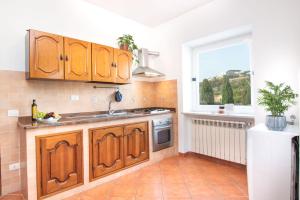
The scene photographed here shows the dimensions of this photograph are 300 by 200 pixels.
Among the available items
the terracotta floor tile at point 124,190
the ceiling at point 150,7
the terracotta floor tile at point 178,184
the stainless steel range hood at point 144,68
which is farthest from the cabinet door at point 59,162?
the ceiling at point 150,7

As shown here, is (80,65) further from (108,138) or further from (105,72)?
(108,138)

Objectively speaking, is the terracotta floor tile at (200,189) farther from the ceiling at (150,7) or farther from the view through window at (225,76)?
the ceiling at (150,7)

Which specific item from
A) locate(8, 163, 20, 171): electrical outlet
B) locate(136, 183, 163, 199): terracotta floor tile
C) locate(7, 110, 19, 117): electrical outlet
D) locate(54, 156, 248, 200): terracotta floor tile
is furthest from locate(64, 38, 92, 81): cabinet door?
locate(136, 183, 163, 199): terracotta floor tile

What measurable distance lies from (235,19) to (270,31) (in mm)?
540

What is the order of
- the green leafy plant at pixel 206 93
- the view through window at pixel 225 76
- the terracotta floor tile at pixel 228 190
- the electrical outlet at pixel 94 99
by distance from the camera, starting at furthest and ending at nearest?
the green leafy plant at pixel 206 93, the electrical outlet at pixel 94 99, the view through window at pixel 225 76, the terracotta floor tile at pixel 228 190

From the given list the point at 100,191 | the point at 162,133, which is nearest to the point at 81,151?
the point at 100,191

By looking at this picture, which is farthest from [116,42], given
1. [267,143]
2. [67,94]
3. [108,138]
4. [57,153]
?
[267,143]

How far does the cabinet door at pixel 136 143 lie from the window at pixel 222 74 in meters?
1.23

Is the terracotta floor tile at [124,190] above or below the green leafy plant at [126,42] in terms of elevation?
below

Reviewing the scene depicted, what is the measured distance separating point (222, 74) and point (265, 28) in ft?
3.17

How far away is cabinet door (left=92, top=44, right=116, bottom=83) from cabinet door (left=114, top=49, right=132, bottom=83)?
79 millimetres

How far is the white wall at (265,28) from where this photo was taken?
212cm

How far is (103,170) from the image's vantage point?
7.64 feet

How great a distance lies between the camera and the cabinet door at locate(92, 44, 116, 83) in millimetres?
2611
